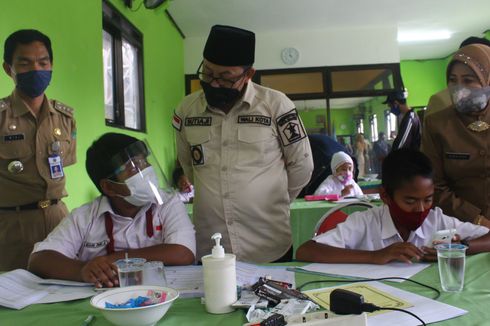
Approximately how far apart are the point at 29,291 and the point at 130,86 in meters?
3.09

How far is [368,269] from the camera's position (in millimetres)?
1208

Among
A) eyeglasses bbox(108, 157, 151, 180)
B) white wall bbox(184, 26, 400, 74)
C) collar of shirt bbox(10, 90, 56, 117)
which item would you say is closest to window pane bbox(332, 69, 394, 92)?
white wall bbox(184, 26, 400, 74)

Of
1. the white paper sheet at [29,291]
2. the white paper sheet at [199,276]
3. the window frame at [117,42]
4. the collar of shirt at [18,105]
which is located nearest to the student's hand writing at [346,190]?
the window frame at [117,42]

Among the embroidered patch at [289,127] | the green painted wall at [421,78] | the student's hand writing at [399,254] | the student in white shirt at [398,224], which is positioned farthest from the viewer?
the green painted wall at [421,78]

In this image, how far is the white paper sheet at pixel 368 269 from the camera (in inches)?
45.3

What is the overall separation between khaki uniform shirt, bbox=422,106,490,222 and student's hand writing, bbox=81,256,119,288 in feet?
4.02

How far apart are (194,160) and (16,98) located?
767 millimetres

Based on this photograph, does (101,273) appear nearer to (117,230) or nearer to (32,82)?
(117,230)

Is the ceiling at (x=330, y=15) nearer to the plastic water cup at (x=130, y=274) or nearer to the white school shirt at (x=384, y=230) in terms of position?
the white school shirt at (x=384, y=230)

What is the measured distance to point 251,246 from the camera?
1656 mm

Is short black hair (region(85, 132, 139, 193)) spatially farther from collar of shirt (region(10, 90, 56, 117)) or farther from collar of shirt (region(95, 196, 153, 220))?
collar of shirt (region(10, 90, 56, 117))

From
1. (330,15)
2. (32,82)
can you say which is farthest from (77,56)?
(330,15)

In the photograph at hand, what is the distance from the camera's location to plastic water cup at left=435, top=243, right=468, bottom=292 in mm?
1006

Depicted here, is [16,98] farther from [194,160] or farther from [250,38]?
[250,38]
